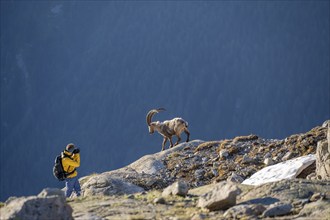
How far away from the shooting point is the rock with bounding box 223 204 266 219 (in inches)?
332

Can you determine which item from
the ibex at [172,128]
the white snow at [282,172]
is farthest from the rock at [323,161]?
the ibex at [172,128]

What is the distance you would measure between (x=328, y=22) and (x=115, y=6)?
195 ft

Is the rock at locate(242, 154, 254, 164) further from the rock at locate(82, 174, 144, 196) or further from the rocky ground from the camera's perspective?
the rock at locate(82, 174, 144, 196)

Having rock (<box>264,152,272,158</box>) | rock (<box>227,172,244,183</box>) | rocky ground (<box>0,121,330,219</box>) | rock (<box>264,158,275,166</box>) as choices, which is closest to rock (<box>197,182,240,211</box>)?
rocky ground (<box>0,121,330,219</box>)

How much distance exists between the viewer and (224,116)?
132 m

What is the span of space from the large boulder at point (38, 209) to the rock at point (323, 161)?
670cm

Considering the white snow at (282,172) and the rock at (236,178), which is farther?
the rock at (236,178)

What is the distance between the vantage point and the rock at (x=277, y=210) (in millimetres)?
8398

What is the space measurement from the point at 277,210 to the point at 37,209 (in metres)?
3.29

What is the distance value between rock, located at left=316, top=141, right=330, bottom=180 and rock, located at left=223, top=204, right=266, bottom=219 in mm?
Result: 4511

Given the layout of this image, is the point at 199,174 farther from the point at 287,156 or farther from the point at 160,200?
the point at 160,200

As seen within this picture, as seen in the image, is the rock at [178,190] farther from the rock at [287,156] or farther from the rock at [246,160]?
the rock at [246,160]

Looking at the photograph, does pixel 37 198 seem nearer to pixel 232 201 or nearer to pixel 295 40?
pixel 232 201

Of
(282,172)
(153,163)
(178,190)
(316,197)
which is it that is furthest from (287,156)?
(316,197)
